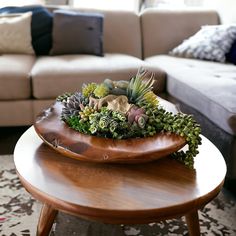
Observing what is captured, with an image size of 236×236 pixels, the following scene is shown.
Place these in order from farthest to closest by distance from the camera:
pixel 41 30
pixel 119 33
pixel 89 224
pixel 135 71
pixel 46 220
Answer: pixel 119 33 < pixel 41 30 < pixel 135 71 < pixel 89 224 < pixel 46 220

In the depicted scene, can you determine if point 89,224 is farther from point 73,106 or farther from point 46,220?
point 73,106

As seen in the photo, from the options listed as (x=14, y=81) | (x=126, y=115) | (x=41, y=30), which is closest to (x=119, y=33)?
(x=41, y=30)

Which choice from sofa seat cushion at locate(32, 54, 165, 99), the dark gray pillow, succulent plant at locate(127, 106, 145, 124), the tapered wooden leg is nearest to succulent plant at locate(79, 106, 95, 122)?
succulent plant at locate(127, 106, 145, 124)

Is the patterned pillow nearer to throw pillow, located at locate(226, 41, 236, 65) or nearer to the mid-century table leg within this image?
throw pillow, located at locate(226, 41, 236, 65)

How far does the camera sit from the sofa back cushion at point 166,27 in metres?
2.83

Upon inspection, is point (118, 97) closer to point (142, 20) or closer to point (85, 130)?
point (85, 130)

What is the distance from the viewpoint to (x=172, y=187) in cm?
99

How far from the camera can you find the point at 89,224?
55.7 inches

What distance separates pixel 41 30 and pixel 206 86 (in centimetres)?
135

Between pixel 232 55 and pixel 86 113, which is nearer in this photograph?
pixel 86 113

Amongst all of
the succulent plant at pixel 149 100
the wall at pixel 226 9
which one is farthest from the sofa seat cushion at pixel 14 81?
the wall at pixel 226 9

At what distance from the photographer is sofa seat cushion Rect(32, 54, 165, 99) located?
6.84ft

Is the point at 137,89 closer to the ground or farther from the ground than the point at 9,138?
farther from the ground

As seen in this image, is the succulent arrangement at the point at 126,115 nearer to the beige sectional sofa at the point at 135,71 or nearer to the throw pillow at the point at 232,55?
the beige sectional sofa at the point at 135,71
